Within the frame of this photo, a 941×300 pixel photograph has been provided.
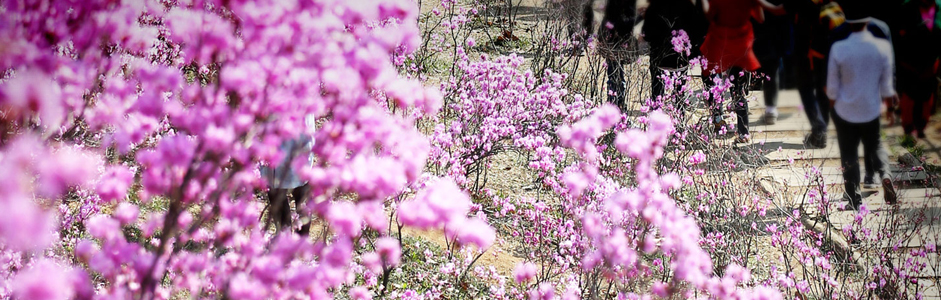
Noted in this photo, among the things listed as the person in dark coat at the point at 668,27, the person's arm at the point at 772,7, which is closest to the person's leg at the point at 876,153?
the person's arm at the point at 772,7

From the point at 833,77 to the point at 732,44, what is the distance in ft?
5.09

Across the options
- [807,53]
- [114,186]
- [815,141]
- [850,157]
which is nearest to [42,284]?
[114,186]

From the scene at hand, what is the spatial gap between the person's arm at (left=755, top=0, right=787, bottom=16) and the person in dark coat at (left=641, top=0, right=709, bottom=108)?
58 cm

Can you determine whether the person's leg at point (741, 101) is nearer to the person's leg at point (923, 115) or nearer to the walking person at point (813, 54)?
the walking person at point (813, 54)

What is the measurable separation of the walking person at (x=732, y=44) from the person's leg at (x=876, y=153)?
153 cm

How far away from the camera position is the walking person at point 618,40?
7.15m

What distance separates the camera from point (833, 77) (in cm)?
545

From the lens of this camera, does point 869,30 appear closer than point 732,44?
Yes

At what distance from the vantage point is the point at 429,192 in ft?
4.29

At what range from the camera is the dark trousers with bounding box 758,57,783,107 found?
6914mm

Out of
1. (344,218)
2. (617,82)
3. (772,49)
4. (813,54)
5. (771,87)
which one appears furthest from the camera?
(771,87)

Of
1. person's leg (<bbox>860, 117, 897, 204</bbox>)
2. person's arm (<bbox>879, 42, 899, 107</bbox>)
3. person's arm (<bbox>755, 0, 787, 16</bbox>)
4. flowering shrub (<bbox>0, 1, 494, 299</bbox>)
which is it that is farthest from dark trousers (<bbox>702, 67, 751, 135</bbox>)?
flowering shrub (<bbox>0, 1, 494, 299</bbox>)

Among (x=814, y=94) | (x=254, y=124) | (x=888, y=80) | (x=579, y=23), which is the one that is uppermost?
(x=579, y=23)

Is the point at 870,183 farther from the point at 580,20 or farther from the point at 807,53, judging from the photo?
the point at 580,20
